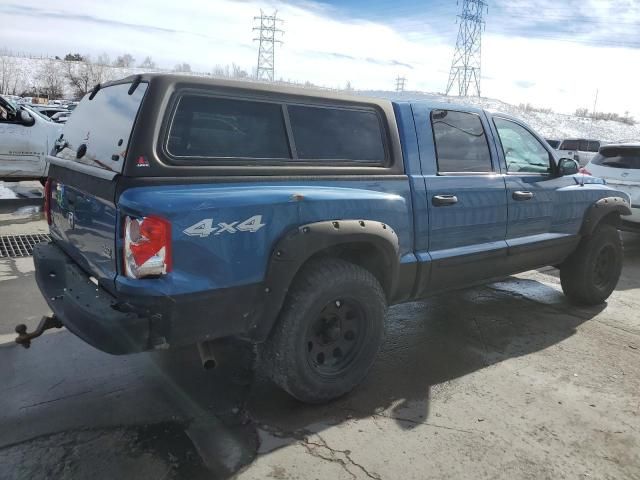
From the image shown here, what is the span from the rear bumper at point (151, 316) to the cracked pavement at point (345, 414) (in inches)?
23.4

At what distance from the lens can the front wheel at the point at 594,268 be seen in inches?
207

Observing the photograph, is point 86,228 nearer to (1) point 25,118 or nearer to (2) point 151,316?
(2) point 151,316

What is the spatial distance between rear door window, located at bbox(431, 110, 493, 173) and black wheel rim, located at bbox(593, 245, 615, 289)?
2.12 meters

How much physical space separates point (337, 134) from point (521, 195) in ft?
6.20

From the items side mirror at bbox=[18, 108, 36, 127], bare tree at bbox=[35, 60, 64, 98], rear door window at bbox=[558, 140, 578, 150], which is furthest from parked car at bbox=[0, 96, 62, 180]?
bare tree at bbox=[35, 60, 64, 98]

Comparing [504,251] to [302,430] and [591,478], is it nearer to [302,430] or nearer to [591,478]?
[591,478]

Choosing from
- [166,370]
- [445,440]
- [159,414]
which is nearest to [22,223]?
[166,370]

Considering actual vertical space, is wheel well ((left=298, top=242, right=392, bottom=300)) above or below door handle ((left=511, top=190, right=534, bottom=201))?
below

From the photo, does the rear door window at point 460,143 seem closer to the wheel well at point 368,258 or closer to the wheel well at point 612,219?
the wheel well at point 368,258

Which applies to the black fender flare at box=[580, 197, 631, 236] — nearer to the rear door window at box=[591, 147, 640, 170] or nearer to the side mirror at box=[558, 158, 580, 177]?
the side mirror at box=[558, 158, 580, 177]

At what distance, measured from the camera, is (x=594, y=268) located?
17.7 ft

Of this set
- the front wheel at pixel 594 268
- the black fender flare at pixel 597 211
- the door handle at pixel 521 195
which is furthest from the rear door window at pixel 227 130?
the front wheel at pixel 594 268

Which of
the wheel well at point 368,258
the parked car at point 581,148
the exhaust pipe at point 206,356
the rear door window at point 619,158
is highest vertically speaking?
A: the parked car at point 581,148

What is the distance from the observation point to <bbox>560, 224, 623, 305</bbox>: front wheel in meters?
5.26
